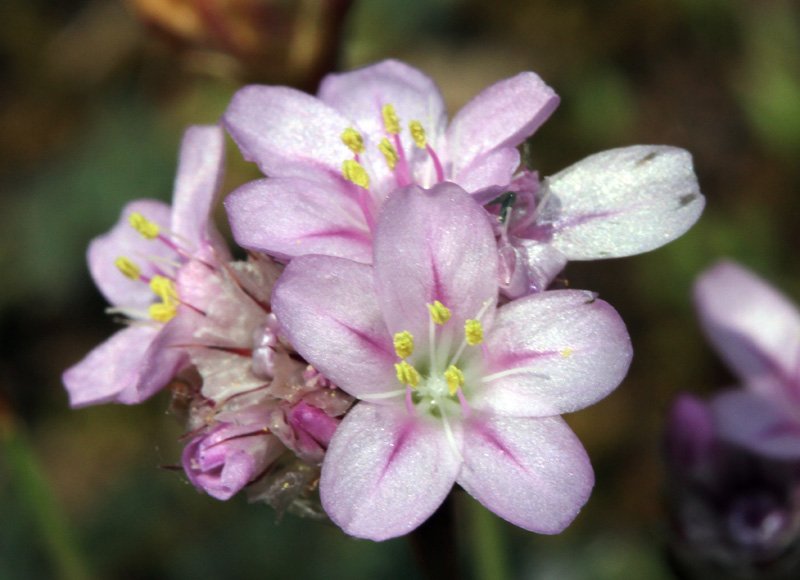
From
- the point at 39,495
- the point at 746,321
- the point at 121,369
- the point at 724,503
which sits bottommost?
the point at 724,503

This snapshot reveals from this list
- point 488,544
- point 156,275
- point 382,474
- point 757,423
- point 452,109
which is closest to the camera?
point 382,474

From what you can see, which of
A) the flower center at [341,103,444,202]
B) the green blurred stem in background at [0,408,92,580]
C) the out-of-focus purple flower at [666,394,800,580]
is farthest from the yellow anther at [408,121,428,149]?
the green blurred stem in background at [0,408,92,580]

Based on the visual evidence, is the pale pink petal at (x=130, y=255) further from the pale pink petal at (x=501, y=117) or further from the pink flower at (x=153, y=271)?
the pale pink petal at (x=501, y=117)

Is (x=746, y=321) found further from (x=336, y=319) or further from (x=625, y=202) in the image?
(x=336, y=319)

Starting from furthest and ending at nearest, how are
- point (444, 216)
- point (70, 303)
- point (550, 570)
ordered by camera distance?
point (70, 303), point (550, 570), point (444, 216)

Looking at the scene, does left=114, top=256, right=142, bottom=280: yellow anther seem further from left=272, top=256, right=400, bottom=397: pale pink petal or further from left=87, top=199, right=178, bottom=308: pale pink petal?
left=272, top=256, right=400, bottom=397: pale pink petal

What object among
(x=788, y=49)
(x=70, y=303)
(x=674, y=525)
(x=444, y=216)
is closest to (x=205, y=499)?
(x=70, y=303)

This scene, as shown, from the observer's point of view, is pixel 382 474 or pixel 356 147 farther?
pixel 356 147

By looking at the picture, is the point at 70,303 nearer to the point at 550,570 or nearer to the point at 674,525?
the point at 550,570

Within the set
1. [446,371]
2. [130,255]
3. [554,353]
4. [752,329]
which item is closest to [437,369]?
[446,371]
